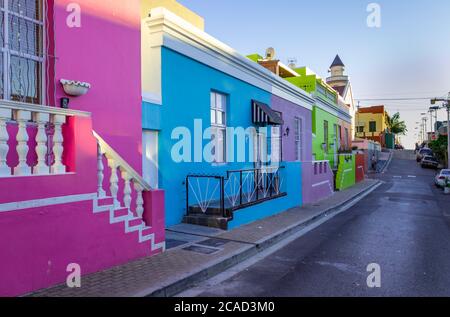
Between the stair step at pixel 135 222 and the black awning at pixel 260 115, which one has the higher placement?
the black awning at pixel 260 115

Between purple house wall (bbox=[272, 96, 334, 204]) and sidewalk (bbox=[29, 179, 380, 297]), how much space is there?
→ 5.35 metres

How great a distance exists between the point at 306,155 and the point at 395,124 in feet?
227

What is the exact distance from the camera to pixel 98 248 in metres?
5.28

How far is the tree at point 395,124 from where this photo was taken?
78.5 meters

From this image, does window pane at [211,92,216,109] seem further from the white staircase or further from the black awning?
the white staircase

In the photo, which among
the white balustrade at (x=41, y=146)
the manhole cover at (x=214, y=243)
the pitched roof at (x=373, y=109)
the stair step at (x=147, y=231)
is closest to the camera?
the white balustrade at (x=41, y=146)

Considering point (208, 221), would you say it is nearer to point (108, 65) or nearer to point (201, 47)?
point (108, 65)

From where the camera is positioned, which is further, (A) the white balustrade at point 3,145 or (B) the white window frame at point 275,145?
(B) the white window frame at point 275,145

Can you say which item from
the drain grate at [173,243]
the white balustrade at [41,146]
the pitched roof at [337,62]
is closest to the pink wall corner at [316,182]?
the drain grate at [173,243]

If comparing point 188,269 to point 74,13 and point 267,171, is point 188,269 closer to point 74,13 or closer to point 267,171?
point 74,13

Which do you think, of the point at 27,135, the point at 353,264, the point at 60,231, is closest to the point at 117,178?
the point at 60,231

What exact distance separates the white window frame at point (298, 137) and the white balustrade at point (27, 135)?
45.1 feet

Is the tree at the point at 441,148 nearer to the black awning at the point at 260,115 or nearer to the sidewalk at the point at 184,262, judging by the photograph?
the black awning at the point at 260,115
